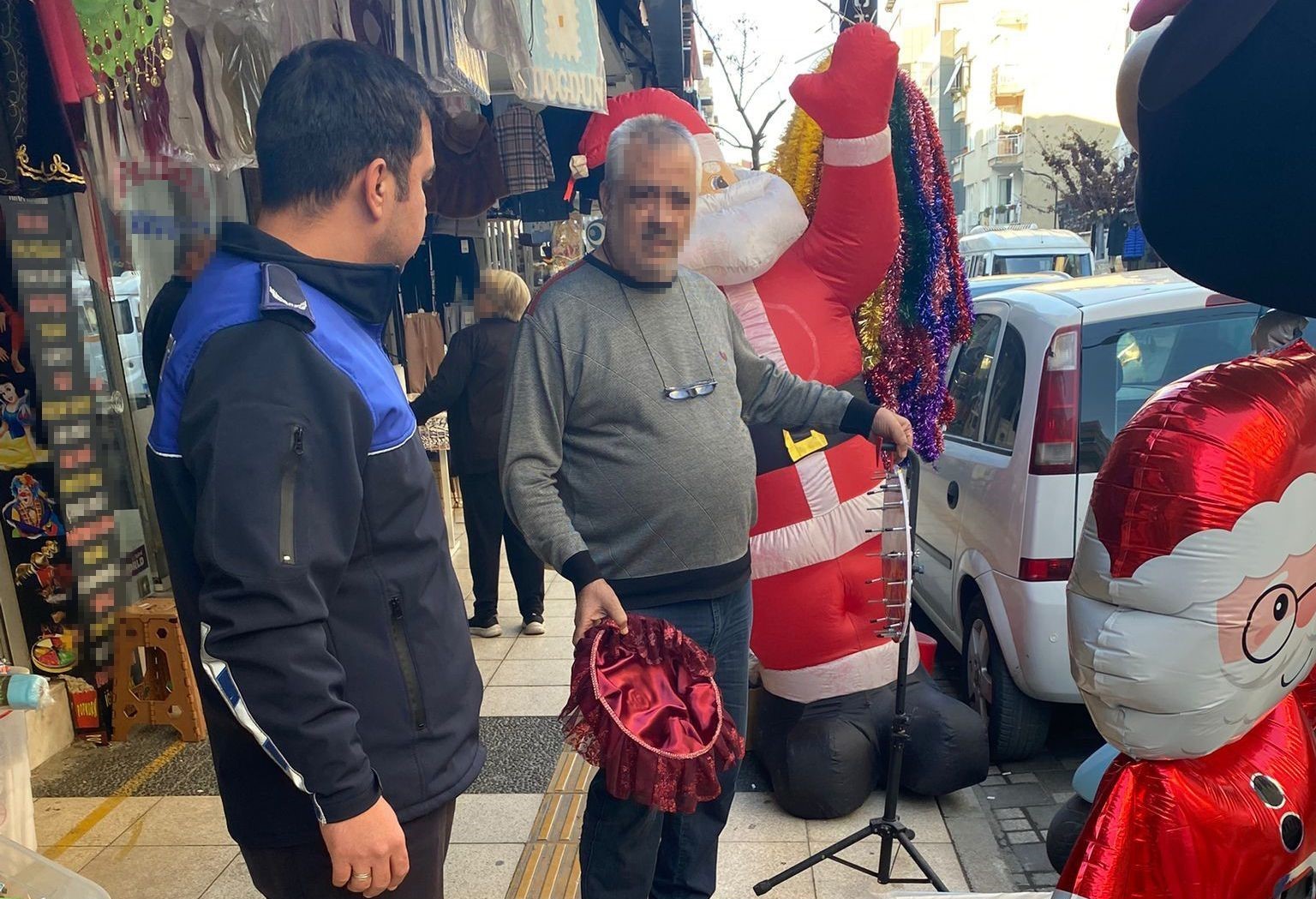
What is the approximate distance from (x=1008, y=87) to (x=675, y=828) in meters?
42.3

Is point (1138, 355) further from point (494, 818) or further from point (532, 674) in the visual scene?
point (532, 674)

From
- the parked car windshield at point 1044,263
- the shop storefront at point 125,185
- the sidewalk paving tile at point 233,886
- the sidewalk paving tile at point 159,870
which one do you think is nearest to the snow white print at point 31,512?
the shop storefront at point 125,185

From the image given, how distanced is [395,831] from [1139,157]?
5.05 feet

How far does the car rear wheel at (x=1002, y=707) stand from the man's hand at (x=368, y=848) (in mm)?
2553

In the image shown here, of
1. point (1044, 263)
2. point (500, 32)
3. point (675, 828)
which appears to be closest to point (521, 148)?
point (500, 32)

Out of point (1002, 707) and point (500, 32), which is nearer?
point (500, 32)

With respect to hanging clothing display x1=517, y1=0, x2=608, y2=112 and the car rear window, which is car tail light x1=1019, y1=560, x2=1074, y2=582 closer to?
the car rear window

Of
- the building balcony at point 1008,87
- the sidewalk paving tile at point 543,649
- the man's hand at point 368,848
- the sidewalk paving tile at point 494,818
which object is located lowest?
the sidewalk paving tile at point 543,649

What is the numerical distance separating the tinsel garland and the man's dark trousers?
3.39 feet

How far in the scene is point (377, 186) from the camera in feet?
4.58

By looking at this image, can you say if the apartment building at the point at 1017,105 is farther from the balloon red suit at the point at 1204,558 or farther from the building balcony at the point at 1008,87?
the balloon red suit at the point at 1204,558

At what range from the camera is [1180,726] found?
4.75 ft

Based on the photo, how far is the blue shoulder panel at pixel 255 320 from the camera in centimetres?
127

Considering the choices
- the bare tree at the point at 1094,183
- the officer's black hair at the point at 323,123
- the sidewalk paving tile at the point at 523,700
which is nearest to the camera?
the officer's black hair at the point at 323,123
